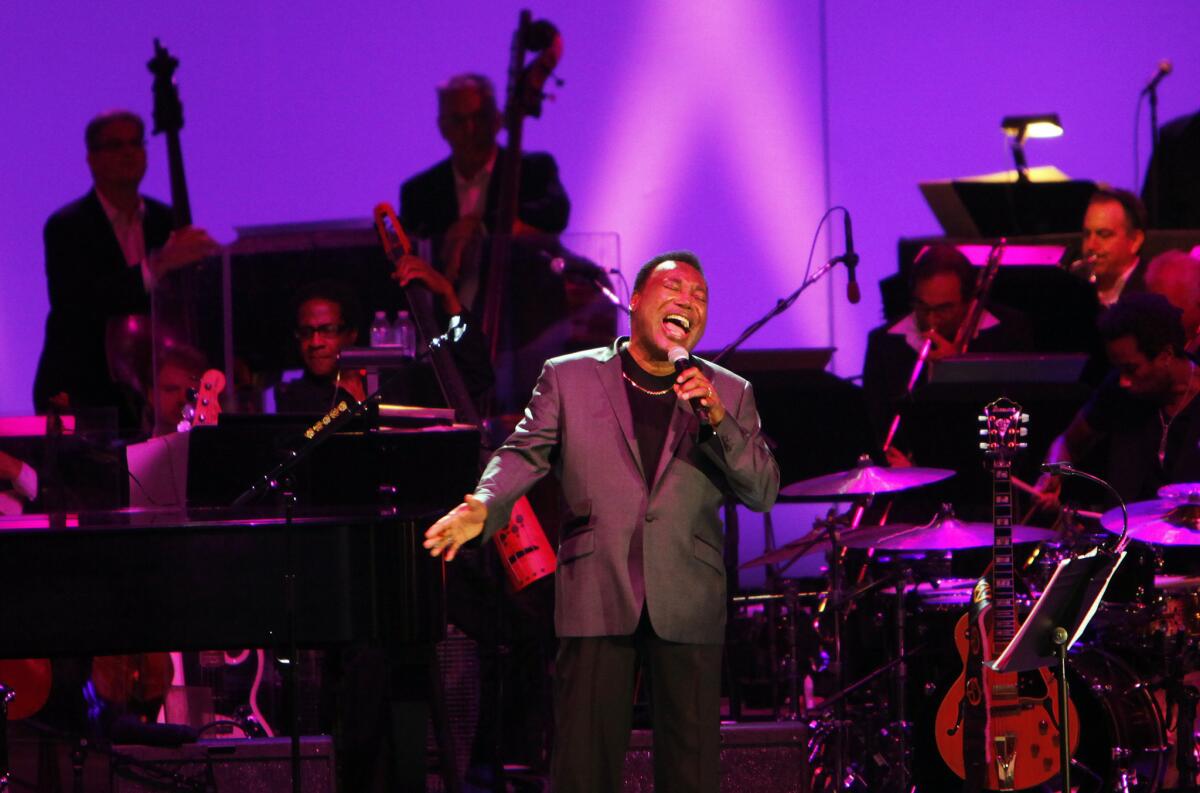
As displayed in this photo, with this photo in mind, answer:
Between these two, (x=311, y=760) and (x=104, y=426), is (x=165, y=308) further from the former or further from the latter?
(x=311, y=760)

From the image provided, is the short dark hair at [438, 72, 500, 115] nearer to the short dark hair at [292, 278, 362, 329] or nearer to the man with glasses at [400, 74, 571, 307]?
the man with glasses at [400, 74, 571, 307]

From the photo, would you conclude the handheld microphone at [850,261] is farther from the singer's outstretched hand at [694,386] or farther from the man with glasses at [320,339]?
the singer's outstretched hand at [694,386]

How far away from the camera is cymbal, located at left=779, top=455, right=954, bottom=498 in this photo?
5996mm

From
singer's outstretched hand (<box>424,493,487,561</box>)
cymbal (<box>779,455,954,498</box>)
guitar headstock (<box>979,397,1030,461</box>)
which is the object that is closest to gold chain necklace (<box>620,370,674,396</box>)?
singer's outstretched hand (<box>424,493,487,561</box>)

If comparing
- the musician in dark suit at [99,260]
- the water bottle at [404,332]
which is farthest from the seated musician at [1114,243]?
the musician in dark suit at [99,260]

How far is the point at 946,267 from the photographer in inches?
290

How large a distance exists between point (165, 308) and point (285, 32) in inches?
92.1

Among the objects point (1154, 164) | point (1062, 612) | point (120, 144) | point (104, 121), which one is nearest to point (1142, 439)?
point (1062, 612)

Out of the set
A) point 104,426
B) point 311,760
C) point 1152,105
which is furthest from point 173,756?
point 1152,105

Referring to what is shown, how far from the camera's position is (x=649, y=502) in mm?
4379

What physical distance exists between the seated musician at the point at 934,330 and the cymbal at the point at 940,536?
1.28 m

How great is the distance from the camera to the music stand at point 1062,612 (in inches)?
173

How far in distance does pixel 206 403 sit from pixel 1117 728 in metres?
3.57

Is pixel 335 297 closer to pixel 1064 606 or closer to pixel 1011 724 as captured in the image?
pixel 1011 724
